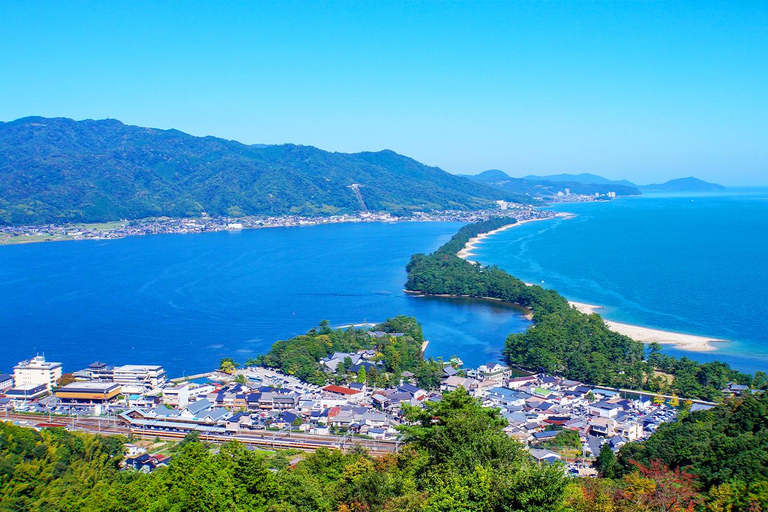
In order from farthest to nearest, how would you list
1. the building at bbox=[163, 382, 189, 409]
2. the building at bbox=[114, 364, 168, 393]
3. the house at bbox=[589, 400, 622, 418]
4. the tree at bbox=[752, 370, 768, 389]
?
the building at bbox=[114, 364, 168, 393] < the tree at bbox=[752, 370, 768, 389] < the building at bbox=[163, 382, 189, 409] < the house at bbox=[589, 400, 622, 418]

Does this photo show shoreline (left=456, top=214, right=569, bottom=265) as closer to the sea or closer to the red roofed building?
the sea

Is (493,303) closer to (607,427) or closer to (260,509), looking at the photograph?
(607,427)

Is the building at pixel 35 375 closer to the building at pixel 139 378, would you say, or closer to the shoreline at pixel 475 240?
the building at pixel 139 378

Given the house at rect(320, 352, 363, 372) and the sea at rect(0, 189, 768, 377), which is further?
the sea at rect(0, 189, 768, 377)

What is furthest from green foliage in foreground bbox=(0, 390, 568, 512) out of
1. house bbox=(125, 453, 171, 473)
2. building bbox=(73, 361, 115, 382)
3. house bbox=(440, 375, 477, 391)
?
building bbox=(73, 361, 115, 382)

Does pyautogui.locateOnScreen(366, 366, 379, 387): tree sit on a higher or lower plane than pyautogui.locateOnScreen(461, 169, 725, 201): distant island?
lower
